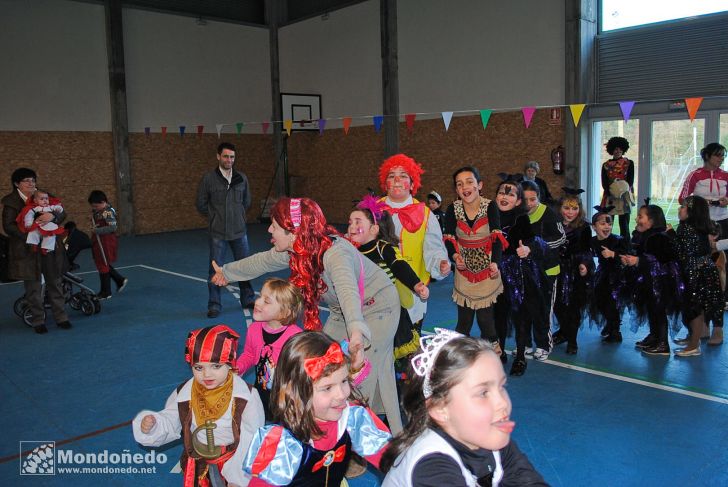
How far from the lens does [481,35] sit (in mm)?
12789

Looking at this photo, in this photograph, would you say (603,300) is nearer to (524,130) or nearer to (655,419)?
(655,419)

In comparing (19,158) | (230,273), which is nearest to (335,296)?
(230,273)

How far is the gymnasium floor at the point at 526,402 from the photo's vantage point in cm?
343

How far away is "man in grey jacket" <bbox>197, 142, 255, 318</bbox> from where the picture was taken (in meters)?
7.21

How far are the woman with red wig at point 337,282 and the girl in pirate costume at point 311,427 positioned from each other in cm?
47

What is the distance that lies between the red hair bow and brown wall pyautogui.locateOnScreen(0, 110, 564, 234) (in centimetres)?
1078

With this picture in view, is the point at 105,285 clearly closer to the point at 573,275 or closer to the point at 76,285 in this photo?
the point at 76,285

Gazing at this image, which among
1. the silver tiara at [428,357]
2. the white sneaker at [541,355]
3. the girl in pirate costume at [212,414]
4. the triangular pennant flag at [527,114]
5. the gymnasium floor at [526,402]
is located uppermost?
the triangular pennant flag at [527,114]

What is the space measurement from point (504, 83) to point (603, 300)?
26.2ft
